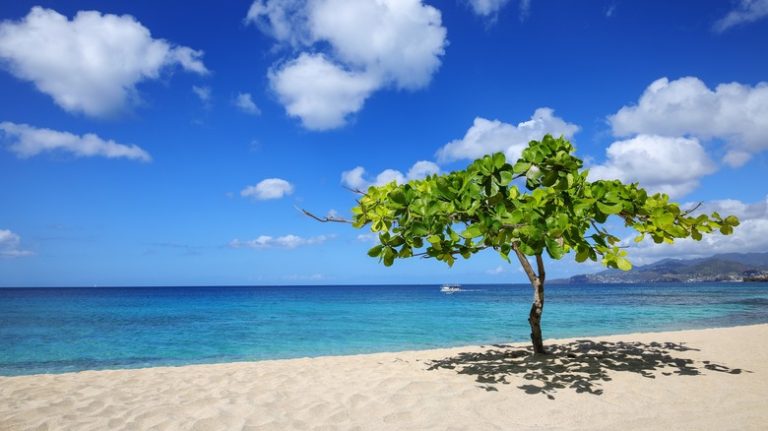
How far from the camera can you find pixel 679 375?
6.73 meters

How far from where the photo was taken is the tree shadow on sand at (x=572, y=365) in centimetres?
638

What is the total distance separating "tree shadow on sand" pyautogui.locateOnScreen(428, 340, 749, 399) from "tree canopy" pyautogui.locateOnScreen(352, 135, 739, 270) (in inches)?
107

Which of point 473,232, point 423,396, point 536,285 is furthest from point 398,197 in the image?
point 536,285

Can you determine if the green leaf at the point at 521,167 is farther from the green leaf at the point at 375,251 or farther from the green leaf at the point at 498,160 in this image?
the green leaf at the point at 375,251

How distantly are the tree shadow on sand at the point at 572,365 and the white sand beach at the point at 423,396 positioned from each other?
3 cm

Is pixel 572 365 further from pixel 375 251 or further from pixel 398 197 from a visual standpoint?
pixel 398 197

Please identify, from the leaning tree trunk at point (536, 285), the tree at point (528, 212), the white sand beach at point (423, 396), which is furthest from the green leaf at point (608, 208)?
the leaning tree trunk at point (536, 285)

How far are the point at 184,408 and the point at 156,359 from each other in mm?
10794

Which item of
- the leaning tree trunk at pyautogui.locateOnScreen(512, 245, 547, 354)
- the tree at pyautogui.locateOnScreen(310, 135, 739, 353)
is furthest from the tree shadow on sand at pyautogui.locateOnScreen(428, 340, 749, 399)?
the tree at pyautogui.locateOnScreen(310, 135, 739, 353)

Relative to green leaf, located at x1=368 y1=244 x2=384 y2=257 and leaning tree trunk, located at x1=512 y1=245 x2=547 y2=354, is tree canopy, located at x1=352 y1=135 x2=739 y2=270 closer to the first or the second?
green leaf, located at x1=368 y1=244 x2=384 y2=257

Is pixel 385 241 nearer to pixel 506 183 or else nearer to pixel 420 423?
pixel 506 183

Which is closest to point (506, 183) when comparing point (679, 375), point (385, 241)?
point (385, 241)

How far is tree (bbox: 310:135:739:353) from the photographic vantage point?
12.3 feet

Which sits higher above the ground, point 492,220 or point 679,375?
point 492,220
